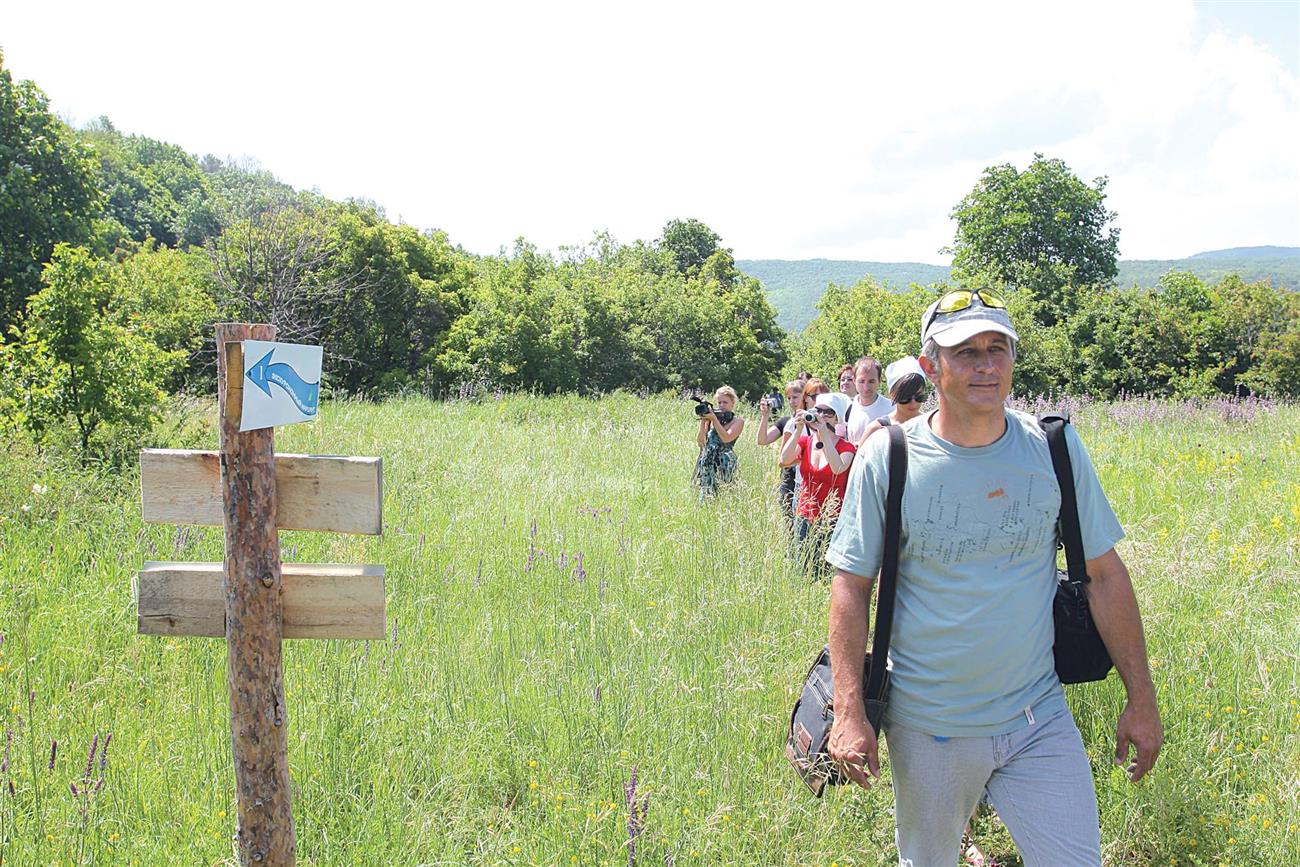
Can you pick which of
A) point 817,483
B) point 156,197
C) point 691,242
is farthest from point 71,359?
point 156,197

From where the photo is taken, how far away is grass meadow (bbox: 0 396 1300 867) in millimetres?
2850

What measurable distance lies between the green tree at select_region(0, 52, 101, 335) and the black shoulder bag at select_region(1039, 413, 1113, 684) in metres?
20.8

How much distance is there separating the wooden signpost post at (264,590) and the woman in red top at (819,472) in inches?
132

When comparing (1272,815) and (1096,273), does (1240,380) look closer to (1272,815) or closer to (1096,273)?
(1096,273)

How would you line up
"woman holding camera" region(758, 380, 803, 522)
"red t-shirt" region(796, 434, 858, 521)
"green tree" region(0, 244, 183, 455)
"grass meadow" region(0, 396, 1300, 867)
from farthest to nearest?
1. "green tree" region(0, 244, 183, 455)
2. "woman holding camera" region(758, 380, 803, 522)
3. "red t-shirt" region(796, 434, 858, 521)
4. "grass meadow" region(0, 396, 1300, 867)

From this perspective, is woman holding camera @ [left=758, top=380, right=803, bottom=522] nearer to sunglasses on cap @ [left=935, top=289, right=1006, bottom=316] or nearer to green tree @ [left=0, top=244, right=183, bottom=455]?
sunglasses on cap @ [left=935, top=289, right=1006, bottom=316]

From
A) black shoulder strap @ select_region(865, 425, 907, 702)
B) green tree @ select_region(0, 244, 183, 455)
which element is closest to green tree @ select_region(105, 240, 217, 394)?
green tree @ select_region(0, 244, 183, 455)

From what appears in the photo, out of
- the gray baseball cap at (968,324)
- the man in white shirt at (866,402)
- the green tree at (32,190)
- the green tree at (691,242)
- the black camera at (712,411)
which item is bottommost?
the black camera at (712,411)

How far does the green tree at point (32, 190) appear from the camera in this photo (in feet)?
58.9

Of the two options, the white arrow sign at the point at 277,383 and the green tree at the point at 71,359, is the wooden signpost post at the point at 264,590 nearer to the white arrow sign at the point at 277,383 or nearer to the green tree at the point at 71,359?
the white arrow sign at the point at 277,383

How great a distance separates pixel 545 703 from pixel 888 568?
1941 mm

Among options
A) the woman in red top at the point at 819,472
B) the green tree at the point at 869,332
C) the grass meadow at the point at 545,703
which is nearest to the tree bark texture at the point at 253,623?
the grass meadow at the point at 545,703

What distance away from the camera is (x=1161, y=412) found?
46.7 ft

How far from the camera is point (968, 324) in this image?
223 centimetres
